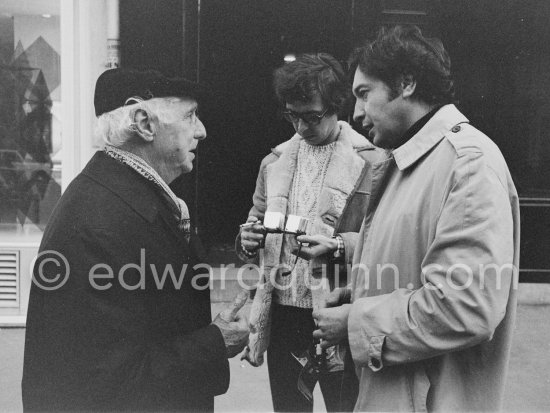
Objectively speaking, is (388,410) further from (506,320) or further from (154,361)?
(154,361)

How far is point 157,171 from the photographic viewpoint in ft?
6.10

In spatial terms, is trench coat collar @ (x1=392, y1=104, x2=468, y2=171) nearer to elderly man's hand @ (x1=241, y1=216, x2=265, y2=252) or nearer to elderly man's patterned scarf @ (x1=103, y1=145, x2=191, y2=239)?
elderly man's patterned scarf @ (x1=103, y1=145, x2=191, y2=239)

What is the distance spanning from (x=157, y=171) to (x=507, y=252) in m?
1.15

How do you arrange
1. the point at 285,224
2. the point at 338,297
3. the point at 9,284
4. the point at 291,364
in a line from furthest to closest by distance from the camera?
the point at 9,284
the point at 291,364
the point at 285,224
the point at 338,297

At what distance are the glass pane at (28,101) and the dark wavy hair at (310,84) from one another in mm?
3461

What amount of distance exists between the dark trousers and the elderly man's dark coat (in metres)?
0.93

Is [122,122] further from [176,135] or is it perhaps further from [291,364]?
[291,364]

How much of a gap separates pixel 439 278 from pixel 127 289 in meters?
0.88

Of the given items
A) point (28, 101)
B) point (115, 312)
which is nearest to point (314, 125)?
point (115, 312)

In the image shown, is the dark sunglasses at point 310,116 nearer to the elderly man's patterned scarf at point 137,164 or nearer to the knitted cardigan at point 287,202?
the knitted cardigan at point 287,202

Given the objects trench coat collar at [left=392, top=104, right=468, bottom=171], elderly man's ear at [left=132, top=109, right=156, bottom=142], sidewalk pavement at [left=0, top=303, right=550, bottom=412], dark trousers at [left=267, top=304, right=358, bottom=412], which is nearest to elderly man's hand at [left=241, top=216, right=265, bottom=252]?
dark trousers at [left=267, top=304, right=358, bottom=412]

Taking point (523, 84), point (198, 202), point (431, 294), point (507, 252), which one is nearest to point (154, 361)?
point (431, 294)

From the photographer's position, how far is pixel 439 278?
56.0 inches

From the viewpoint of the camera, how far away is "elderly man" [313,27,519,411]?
141 cm
